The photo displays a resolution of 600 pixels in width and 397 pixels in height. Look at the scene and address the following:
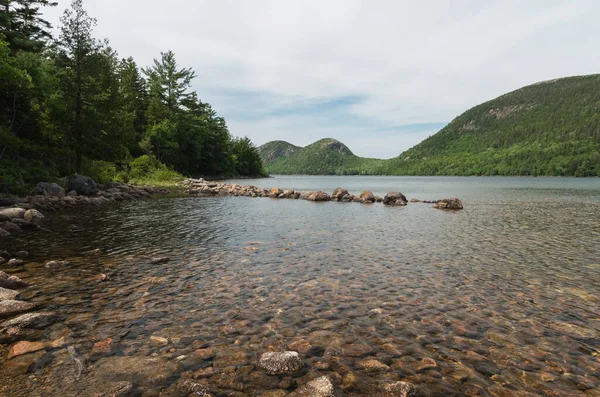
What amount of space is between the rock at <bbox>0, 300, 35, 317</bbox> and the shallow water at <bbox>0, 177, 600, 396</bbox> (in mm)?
378

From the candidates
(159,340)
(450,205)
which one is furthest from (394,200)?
(159,340)

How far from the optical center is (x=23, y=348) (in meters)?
6.06

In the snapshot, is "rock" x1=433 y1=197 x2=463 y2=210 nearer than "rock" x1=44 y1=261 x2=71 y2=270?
No

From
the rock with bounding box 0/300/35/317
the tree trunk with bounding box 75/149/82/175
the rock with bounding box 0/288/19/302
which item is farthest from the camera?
the tree trunk with bounding box 75/149/82/175

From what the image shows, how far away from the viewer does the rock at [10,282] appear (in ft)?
30.0

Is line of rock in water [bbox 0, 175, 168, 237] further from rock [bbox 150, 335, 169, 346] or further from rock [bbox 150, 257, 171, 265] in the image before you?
rock [bbox 150, 335, 169, 346]

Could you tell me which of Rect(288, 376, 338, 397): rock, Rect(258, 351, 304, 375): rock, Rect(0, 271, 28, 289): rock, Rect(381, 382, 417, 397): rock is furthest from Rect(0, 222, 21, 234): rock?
Rect(381, 382, 417, 397): rock

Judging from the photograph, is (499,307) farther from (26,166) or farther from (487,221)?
(26,166)

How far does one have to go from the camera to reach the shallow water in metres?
5.52

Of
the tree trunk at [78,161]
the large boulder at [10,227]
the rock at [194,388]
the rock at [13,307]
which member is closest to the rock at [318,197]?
the tree trunk at [78,161]

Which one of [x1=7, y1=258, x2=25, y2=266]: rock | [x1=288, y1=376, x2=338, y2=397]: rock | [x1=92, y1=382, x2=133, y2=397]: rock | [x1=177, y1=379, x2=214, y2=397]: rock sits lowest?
[x1=288, y1=376, x2=338, y2=397]: rock

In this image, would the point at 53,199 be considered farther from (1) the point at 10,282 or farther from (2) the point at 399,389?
(2) the point at 399,389

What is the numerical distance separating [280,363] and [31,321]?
18.9ft

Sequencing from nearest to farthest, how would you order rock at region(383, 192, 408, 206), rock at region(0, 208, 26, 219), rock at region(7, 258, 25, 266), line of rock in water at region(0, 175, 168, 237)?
rock at region(7, 258, 25, 266) < line of rock in water at region(0, 175, 168, 237) < rock at region(0, 208, 26, 219) < rock at region(383, 192, 408, 206)
